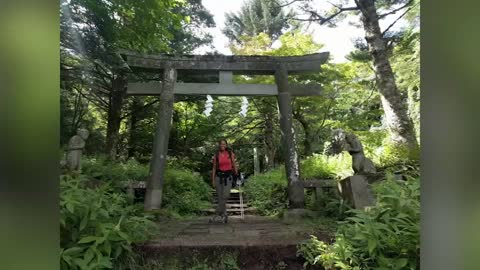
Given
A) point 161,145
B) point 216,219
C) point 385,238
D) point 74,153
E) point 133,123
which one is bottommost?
point 216,219

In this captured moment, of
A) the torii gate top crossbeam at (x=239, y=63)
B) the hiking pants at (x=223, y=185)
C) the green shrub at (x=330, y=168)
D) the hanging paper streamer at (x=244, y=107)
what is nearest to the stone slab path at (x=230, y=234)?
the hiking pants at (x=223, y=185)

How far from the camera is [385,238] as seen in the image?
11.5 ft

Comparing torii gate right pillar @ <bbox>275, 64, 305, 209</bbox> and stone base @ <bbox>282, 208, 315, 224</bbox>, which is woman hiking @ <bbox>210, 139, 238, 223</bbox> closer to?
stone base @ <bbox>282, 208, 315, 224</bbox>

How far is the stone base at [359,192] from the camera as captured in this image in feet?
18.1

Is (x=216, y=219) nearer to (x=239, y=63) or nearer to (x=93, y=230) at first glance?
(x=239, y=63)

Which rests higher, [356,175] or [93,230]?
[356,175]

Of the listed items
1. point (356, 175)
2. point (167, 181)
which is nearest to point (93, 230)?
point (356, 175)

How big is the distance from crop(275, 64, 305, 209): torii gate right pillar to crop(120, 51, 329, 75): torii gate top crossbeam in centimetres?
18

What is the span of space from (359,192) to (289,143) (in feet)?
6.72

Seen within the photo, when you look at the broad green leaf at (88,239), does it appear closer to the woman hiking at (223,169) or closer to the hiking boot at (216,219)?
the woman hiking at (223,169)

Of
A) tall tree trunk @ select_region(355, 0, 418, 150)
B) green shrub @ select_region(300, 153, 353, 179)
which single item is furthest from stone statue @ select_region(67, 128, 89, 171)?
tall tree trunk @ select_region(355, 0, 418, 150)

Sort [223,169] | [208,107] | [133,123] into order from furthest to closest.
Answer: [208,107]
[133,123]
[223,169]
